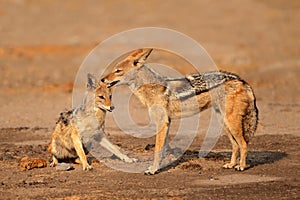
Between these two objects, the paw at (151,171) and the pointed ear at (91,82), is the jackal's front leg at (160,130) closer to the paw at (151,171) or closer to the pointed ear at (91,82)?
the paw at (151,171)

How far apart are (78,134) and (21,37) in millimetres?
26244

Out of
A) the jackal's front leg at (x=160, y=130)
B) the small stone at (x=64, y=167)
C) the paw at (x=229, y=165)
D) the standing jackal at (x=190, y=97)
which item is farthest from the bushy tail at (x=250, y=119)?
the small stone at (x=64, y=167)

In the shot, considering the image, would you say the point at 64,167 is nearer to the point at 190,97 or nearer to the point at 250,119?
the point at 190,97

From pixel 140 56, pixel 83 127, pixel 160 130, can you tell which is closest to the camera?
pixel 160 130

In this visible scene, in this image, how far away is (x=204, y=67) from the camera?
29.6 metres

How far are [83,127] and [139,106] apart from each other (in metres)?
7.46

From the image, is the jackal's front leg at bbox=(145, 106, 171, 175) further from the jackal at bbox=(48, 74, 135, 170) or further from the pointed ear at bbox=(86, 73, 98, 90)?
the pointed ear at bbox=(86, 73, 98, 90)

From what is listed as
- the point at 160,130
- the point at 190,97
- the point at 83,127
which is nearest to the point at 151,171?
the point at 160,130

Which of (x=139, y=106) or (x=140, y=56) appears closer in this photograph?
(x=140, y=56)

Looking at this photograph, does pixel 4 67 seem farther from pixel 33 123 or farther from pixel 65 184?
pixel 65 184

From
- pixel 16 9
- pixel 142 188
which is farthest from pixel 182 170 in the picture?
pixel 16 9

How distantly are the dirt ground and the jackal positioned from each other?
1.49ft

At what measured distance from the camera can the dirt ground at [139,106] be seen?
10820 mm

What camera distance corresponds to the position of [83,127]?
40.0 feet
